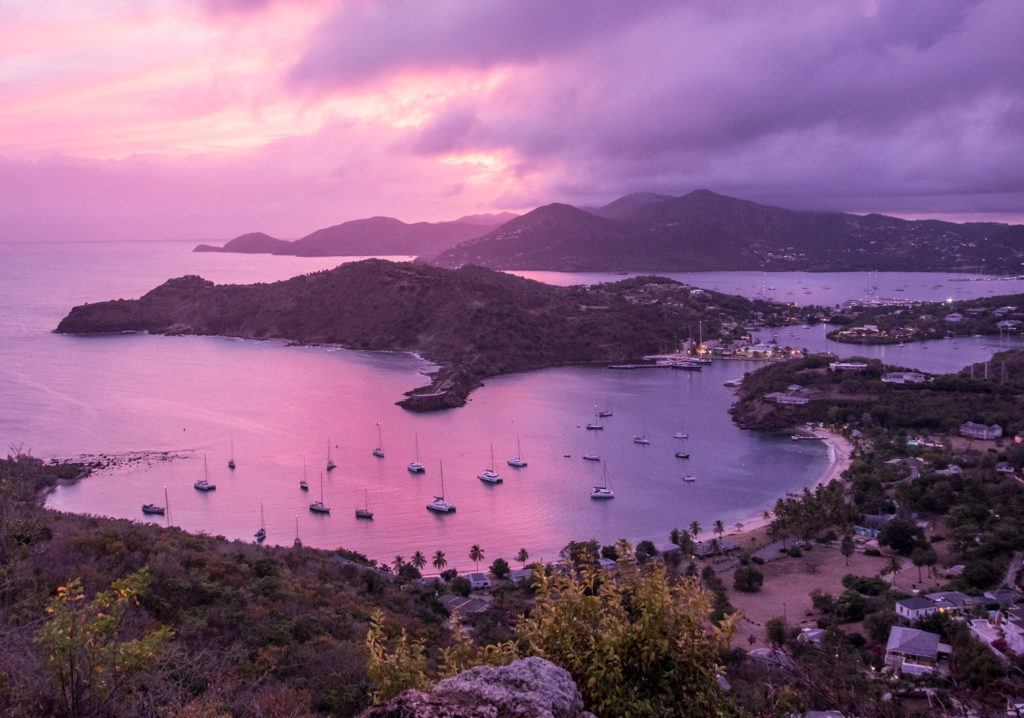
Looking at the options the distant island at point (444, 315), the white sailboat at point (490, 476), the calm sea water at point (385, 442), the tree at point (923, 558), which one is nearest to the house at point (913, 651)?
the tree at point (923, 558)

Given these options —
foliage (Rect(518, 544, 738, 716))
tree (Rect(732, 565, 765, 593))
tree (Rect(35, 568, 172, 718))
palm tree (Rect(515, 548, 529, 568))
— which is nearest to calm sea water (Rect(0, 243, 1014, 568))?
palm tree (Rect(515, 548, 529, 568))

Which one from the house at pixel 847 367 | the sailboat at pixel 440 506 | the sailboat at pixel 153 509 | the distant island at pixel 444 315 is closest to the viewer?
the sailboat at pixel 153 509

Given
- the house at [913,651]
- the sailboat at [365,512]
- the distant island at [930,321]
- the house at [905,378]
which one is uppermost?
the distant island at [930,321]

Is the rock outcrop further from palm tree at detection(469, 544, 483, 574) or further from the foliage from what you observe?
palm tree at detection(469, 544, 483, 574)

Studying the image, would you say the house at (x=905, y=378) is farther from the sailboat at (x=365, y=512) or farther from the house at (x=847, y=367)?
the sailboat at (x=365, y=512)

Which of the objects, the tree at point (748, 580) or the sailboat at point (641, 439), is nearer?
the tree at point (748, 580)

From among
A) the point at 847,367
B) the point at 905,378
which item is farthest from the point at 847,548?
the point at 847,367
